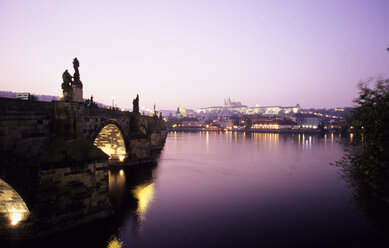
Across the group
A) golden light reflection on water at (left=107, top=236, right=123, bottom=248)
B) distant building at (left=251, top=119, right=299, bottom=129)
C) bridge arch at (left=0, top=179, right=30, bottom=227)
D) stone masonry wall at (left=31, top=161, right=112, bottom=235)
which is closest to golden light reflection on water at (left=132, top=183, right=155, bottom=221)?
stone masonry wall at (left=31, top=161, right=112, bottom=235)

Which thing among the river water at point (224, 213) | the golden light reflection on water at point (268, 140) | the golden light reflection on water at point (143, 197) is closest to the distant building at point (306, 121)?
the golden light reflection on water at point (268, 140)

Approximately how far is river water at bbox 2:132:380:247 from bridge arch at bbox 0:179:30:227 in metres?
2.06

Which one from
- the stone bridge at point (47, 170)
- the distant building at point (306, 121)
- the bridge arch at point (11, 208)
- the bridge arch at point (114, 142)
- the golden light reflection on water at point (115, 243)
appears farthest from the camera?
the distant building at point (306, 121)

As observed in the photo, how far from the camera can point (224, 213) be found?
20766 millimetres

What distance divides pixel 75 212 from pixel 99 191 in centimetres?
196

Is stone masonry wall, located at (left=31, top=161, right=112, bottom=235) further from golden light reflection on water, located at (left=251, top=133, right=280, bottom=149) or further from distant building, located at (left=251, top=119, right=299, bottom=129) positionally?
distant building, located at (left=251, top=119, right=299, bottom=129)

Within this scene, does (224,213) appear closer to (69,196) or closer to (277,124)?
(69,196)

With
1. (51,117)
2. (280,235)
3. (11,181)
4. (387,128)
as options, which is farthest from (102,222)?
(387,128)

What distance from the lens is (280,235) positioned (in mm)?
16891

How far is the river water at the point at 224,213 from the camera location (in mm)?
15820

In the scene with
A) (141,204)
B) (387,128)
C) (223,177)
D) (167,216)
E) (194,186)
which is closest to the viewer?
(387,128)

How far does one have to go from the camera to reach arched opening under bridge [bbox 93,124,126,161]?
35.2 m

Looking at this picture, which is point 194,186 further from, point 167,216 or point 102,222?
point 102,222

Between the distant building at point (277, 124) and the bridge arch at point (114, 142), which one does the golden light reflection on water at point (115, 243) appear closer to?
the bridge arch at point (114, 142)
